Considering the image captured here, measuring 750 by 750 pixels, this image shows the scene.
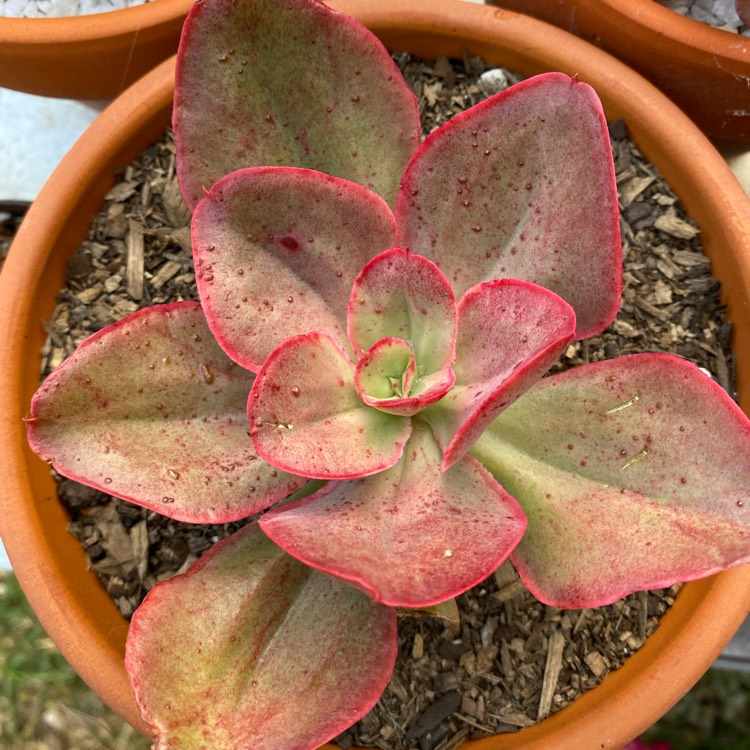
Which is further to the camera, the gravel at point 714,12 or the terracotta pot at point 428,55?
the gravel at point 714,12

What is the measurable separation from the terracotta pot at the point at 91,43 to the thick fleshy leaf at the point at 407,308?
51 centimetres

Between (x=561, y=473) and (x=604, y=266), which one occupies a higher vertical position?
(x=604, y=266)

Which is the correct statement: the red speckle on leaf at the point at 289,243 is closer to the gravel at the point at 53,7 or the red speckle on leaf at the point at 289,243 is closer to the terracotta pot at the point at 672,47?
the terracotta pot at the point at 672,47

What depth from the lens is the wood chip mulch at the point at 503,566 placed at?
905 mm

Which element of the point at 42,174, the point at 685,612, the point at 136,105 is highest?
the point at 136,105

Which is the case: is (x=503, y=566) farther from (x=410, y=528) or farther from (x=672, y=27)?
(x=672, y=27)

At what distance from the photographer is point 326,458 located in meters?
0.67

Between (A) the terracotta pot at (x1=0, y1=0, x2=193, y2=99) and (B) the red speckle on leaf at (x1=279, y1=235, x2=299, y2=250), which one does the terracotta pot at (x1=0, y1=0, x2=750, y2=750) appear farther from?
(B) the red speckle on leaf at (x1=279, y1=235, x2=299, y2=250)

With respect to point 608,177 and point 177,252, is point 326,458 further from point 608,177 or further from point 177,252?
point 177,252

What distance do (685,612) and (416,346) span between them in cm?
46

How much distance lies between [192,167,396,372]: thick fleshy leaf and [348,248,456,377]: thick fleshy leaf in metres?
0.04

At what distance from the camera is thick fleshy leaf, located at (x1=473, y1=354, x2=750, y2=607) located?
0.64m

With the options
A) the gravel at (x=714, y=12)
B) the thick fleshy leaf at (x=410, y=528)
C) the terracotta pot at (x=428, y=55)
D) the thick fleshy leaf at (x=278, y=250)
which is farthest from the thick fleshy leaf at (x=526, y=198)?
the gravel at (x=714, y=12)

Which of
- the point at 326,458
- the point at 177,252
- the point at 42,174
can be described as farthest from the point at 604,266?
the point at 42,174
